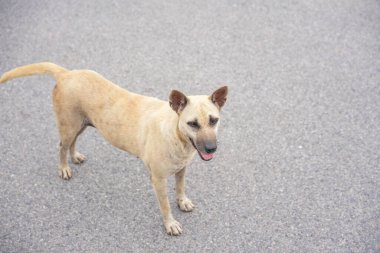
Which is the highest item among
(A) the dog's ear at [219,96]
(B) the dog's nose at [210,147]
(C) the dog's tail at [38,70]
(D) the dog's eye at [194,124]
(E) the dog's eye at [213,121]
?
(A) the dog's ear at [219,96]

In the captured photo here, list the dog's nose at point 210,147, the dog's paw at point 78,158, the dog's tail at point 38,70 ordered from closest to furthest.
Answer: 1. the dog's nose at point 210,147
2. the dog's tail at point 38,70
3. the dog's paw at point 78,158

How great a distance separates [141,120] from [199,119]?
797mm

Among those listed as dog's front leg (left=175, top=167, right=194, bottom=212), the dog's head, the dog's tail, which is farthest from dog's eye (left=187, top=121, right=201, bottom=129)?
the dog's tail

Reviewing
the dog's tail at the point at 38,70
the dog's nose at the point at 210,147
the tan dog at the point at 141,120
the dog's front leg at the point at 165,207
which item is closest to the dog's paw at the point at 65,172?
the tan dog at the point at 141,120

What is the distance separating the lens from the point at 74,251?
4309 millimetres

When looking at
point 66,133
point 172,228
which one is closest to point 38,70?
point 66,133

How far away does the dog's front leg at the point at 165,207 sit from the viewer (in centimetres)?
425

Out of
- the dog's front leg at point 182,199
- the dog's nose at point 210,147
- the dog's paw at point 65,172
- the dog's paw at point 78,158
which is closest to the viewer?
the dog's nose at point 210,147

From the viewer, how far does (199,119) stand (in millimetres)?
3693

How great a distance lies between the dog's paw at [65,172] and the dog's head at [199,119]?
1854mm

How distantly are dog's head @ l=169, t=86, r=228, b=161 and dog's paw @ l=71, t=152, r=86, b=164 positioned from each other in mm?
1851

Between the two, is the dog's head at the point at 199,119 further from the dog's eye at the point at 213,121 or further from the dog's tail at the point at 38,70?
the dog's tail at the point at 38,70

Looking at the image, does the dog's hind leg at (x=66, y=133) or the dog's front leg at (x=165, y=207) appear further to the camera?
the dog's hind leg at (x=66, y=133)

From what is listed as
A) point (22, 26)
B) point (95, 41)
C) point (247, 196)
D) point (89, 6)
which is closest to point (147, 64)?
point (95, 41)
